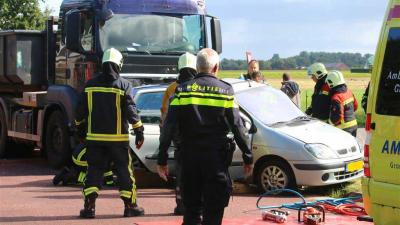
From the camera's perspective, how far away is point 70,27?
502 inches

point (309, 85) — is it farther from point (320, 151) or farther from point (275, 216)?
point (275, 216)

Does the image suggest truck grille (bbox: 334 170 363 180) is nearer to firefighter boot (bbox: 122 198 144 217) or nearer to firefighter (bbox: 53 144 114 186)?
firefighter boot (bbox: 122 198 144 217)

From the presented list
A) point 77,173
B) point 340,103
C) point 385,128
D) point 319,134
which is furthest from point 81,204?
point 385,128

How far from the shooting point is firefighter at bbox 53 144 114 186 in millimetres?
11542

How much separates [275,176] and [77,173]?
3.16 meters

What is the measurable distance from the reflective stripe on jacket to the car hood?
0.51m

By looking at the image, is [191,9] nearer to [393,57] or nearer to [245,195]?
[245,195]

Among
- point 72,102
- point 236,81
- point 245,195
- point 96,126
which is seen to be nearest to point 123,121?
point 96,126

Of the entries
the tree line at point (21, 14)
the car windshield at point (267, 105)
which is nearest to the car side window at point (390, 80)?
the car windshield at point (267, 105)

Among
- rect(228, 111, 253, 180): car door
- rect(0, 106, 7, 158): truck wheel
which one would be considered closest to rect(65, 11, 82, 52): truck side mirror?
rect(228, 111, 253, 180): car door

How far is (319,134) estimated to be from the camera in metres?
10.9

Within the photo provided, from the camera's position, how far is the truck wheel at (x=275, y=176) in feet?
34.9

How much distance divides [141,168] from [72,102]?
241 cm

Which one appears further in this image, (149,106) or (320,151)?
(149,106)
